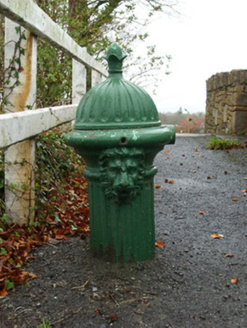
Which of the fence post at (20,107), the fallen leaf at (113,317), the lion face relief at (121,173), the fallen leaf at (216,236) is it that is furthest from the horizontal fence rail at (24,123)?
the fallen leaf at (216,236)

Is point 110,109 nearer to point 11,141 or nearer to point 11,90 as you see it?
point 11,141

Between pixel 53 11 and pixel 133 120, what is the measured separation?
17.3ft

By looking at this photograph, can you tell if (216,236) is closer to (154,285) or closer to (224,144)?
(154,285)

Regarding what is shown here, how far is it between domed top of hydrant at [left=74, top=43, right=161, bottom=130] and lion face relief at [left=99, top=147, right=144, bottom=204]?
17 centimetres

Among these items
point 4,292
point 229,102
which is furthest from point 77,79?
point 229,102

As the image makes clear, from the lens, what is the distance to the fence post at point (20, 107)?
285 cm

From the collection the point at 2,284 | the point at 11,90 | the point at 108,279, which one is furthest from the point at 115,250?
the point at 11,90

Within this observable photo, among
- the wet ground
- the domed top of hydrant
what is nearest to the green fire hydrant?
the domed top of hydrant

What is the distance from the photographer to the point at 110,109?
2328mm

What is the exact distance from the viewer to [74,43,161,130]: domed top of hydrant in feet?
7.63

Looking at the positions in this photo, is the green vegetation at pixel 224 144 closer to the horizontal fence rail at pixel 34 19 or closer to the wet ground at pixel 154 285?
the wet ground at pixel 154 285

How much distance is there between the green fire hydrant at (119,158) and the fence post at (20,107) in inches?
24.5

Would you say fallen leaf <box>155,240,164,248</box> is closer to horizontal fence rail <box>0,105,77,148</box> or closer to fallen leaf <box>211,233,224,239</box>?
fallen leaf <box>211,233,224,239</box>

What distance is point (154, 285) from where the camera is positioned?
2367 mm
